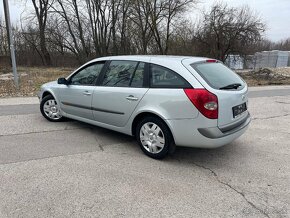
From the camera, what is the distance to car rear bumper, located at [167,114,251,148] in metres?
3.30

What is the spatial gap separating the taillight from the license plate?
1.51ft

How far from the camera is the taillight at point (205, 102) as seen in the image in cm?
324

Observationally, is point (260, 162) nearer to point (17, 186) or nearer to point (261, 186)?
point (261, 186)

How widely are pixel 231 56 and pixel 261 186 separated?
2255 cm

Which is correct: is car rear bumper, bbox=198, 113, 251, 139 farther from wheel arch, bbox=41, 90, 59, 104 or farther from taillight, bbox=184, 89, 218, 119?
wheel arch, bbox=41, 90, 59, 104

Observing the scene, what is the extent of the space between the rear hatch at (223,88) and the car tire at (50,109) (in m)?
3.24

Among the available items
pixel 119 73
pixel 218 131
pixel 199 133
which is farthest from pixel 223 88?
pixel 119 73

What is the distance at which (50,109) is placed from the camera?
5.58 metres

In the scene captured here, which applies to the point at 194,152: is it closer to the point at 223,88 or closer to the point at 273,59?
the point at 223,88

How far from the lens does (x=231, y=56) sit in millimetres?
23672

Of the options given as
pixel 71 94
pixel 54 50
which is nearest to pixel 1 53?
pixel 54 50

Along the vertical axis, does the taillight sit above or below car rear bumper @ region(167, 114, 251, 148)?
above

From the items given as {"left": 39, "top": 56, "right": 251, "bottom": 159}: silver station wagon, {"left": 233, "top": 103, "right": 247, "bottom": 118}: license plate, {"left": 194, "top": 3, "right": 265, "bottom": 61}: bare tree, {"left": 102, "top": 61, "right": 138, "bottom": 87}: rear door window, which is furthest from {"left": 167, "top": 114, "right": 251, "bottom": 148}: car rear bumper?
{"left": 194, "top": 3, "right": 265, "bottom": 61}: bare tree

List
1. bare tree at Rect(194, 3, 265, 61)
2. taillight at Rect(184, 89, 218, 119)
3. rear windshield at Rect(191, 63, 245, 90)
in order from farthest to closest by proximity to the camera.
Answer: bare tree at Rect(194, 3, 265, 61), rear windshield at Rect(191, 63, 245, 90), taillight at Rect(184, 89, 218, 119)
